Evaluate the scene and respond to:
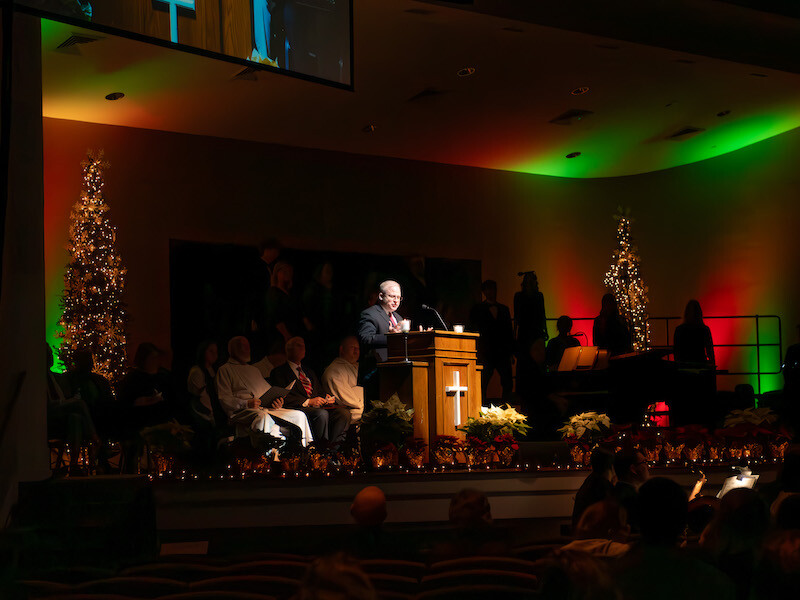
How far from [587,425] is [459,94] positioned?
4573 millimetres

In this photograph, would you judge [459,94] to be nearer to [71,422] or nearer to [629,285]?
A: [629,285]

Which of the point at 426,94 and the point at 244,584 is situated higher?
the point at 426,94

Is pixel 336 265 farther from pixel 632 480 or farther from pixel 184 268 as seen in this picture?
pixel 632 480

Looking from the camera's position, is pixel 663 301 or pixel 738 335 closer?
pixel 738 335

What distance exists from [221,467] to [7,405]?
201cm

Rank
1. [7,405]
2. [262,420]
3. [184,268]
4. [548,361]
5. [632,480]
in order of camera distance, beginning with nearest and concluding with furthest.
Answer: [632,480]
[7,405]
[262,420]
[548,361]
[184,268]

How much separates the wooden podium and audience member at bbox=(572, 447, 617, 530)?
3013mm

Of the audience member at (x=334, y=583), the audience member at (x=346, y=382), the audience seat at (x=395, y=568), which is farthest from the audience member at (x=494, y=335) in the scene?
the audience member at (x=334, y=583)

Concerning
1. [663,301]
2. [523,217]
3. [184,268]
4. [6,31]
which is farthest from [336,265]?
[6,31]

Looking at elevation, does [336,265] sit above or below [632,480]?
above

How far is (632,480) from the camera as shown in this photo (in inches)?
220

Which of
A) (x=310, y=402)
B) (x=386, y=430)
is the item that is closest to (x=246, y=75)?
(x=310, y=402)

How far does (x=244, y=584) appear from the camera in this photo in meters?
3.27

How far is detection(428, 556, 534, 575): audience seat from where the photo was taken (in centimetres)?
343
